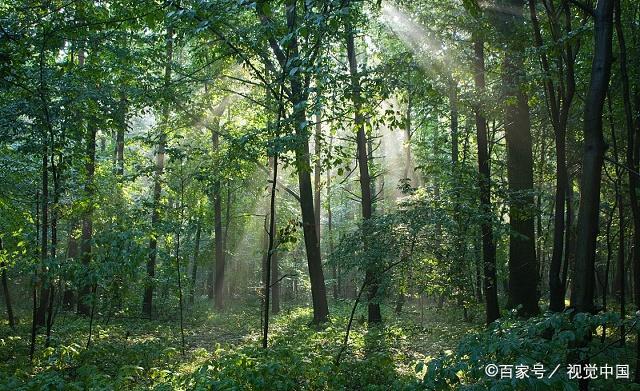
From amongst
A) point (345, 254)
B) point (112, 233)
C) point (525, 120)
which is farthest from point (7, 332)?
point (525, 120)

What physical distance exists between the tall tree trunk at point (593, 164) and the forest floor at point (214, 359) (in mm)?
2616

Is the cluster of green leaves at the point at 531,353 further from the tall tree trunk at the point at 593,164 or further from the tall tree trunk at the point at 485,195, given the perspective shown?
the tall tree trunk at the point at 485,195

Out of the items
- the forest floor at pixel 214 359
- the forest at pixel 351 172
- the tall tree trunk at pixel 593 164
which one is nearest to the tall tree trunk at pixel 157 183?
the forest at pixel 351 172

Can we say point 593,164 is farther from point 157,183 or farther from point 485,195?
point 157,183

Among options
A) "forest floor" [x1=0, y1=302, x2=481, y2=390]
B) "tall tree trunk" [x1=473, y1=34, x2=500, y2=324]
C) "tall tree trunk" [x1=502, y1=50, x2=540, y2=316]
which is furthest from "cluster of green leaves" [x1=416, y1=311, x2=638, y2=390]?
"tall tree trunk" [x1=502, y1=50, x2=540, y2=316]

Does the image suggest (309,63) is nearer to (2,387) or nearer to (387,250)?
(387,250)

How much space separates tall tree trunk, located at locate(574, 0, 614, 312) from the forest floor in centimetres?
262

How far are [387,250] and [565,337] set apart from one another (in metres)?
5.14

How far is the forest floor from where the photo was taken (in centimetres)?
643

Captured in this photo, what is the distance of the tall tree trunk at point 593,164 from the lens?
3459mm

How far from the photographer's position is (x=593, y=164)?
3475 millimetres

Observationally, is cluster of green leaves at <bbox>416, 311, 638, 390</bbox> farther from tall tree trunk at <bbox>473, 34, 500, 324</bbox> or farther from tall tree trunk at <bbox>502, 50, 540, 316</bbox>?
tall tree trunk at <bbox>502, 50, 540, 316</bbox>

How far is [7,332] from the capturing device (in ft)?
38.4

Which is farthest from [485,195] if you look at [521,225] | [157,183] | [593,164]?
[157,183]
